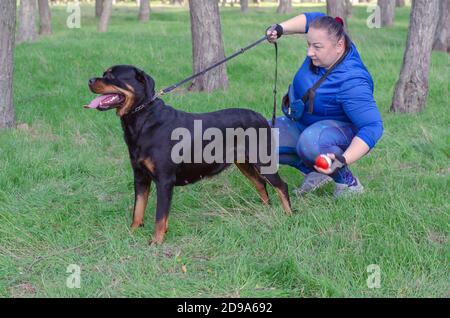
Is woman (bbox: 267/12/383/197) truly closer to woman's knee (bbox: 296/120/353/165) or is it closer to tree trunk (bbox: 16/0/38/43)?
woman's knee (bbox: 296/120/353/165)

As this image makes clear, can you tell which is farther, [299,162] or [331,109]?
[299,162]

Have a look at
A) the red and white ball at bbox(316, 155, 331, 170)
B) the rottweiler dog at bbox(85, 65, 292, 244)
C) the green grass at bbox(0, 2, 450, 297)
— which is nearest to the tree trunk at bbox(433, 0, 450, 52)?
the green grass at bbox(0, 2, 450, 297)

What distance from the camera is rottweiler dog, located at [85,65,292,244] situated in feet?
13.3

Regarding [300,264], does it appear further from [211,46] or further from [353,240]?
[211,46]

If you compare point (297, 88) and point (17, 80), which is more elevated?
point (297, 88)

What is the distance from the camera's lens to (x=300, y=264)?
11.9ft

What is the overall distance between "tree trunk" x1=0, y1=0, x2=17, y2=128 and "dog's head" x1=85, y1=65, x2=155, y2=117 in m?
3.43

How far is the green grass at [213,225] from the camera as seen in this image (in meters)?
3.52

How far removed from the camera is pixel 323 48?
4512mm

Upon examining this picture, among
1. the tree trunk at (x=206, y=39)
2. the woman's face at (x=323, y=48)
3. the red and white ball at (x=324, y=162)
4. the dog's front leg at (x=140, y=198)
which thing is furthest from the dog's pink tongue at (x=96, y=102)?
the tree trunk at (x=206, y=39)

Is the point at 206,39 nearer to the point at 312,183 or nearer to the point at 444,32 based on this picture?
the point at 312,183

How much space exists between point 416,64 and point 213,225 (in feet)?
15.4

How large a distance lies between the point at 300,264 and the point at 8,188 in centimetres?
280
